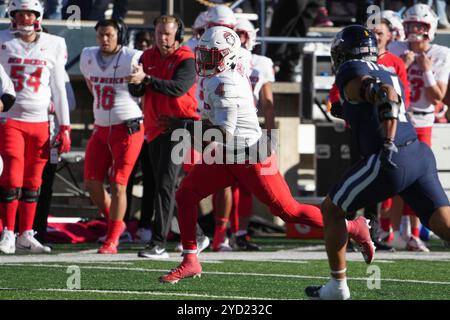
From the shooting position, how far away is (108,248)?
10273mm

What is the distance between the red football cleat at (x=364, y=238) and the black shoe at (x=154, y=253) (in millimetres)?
2477

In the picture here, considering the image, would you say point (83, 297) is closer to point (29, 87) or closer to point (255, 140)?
point (255, 140)

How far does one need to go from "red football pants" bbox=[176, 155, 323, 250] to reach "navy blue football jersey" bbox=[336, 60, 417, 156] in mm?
1260

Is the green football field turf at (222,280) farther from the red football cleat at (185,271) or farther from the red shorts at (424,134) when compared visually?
the red shorts at (424,134)

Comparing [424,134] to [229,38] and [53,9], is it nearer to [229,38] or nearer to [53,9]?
[229,38]

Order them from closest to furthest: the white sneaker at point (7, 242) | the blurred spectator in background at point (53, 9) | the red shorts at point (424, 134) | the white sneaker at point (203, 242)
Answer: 1. the white sneaker at point (203, 242)
2. the white sneaker at point (7, 242)
3. the red shorts at point (424, 134)
4. the blurred spectator in background at point (53, 9)

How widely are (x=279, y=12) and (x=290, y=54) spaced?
494 mm

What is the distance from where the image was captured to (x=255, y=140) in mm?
8156

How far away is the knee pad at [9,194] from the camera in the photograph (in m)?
10.4

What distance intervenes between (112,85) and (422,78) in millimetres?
2571

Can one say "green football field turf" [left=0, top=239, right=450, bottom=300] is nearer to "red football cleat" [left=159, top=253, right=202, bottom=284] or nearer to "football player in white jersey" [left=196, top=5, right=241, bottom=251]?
"red football cleat" [left=159, top=253, right=202, bottom=284]

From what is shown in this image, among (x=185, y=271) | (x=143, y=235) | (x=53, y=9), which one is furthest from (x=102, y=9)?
(x=185, y=271)

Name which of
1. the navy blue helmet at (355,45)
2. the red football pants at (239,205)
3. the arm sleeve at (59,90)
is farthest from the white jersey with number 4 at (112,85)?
the navy blue helmet at (355,45)
